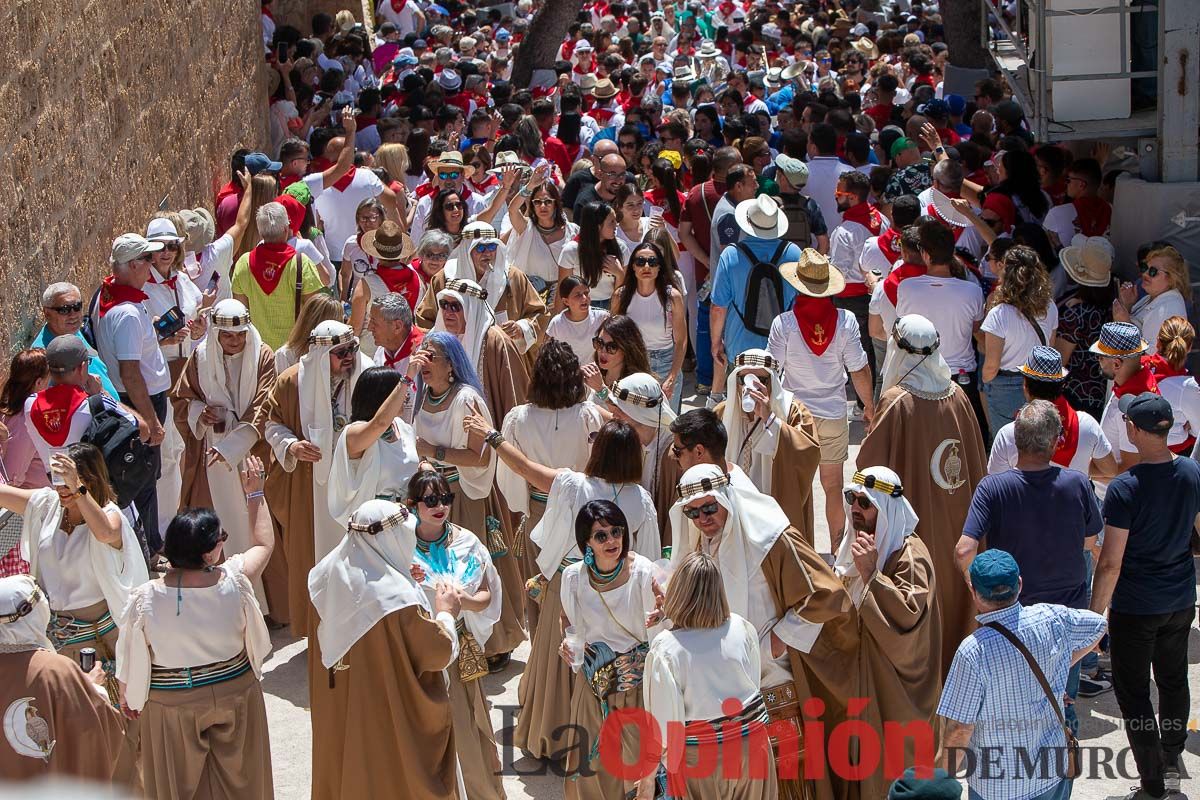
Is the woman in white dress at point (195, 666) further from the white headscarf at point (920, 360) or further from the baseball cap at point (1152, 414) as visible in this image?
the baseball cap at point (1152, 414)

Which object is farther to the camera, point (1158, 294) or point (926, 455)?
point (1158, 294)

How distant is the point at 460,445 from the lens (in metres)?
7.21

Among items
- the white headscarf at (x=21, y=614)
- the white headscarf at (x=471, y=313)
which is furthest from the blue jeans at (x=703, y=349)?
the white headscarf at (x=21, y=614)

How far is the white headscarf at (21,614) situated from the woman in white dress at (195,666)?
332mm

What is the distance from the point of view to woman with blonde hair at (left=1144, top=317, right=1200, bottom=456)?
25.1 feet

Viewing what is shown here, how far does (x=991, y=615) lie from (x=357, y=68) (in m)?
15.6

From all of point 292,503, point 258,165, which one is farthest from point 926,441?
point 258,165

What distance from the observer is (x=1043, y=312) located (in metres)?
8.23

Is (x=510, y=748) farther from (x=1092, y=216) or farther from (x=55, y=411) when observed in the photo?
(x=1092, y=216)

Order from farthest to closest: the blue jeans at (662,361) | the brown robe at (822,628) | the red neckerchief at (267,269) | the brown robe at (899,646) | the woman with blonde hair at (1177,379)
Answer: the red neckerchief at (267,269) → the blue jeans at (662,361) → the woman with blonde hair at (1177,379) → the brown robe at (899,646) → the brown robe at (822,628)

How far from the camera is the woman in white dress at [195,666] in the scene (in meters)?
5.29

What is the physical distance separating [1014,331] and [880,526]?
2.88 m

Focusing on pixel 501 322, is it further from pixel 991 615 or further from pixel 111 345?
pixel 991 615

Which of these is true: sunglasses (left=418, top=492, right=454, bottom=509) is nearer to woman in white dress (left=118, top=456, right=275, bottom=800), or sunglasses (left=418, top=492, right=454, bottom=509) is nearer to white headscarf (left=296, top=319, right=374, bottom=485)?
woman in white dress (left=118, top=456, right=275, bottom=800)
